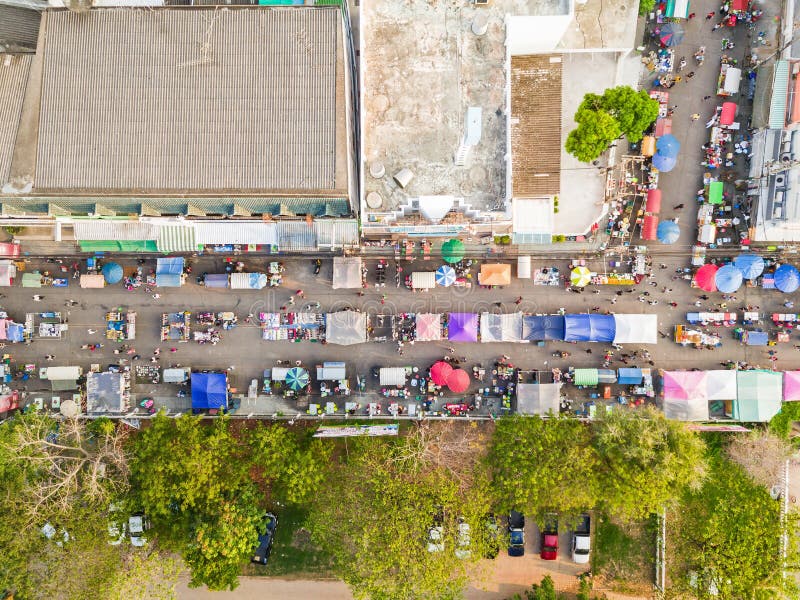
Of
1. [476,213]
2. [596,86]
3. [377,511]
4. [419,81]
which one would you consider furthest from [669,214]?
[377,511]

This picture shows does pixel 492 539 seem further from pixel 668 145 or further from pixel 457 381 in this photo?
pixel 668 145

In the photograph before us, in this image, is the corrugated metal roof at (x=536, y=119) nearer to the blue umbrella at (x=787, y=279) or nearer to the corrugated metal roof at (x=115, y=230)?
the blue umbrella at (x=787, y=279)

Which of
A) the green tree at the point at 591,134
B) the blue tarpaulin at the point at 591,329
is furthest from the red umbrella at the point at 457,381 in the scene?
the green tree at the point at 591,134

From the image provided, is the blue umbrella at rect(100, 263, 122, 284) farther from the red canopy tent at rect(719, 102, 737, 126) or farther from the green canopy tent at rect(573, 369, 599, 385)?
the red canopy tent at rect(719, 102, 737, 126)

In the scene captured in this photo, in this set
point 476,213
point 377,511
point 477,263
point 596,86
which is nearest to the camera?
point 476,213

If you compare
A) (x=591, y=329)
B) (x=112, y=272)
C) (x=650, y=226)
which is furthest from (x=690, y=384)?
(x=112, y=272)

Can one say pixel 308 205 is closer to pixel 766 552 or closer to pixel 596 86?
pixel 596 86

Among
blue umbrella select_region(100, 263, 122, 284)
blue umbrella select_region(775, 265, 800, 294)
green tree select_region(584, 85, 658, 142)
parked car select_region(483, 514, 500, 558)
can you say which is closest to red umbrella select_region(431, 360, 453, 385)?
parked car select_region(483, 514, 500, 558)
